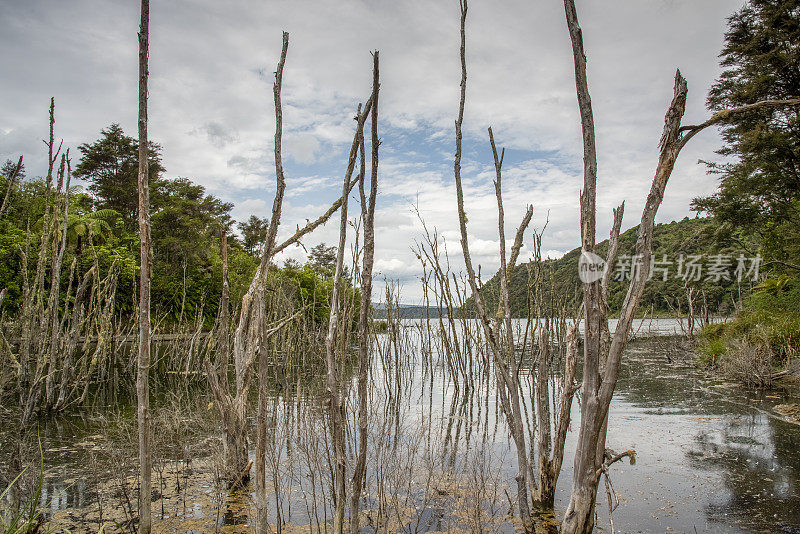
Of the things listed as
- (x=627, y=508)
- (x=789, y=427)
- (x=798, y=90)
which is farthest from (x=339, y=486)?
(x=798, y=90)

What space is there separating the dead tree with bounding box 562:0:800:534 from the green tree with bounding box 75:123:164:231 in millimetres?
28107

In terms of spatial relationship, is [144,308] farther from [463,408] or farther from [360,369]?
[463,408]

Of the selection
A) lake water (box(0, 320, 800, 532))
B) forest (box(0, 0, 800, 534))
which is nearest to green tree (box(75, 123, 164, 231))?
forest (box(0, 0, 800, 534))

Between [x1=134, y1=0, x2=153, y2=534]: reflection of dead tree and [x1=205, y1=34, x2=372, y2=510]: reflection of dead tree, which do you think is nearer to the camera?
[x1=134, y1=0, x2=153, y2=534]: reflection of dead tree

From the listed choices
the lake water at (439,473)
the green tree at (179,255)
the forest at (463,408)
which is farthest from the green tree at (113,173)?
the lake water at (439,473)

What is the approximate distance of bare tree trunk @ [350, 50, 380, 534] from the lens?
2.74 meters

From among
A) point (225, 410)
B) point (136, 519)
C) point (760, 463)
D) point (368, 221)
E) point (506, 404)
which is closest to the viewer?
point (368, 221)

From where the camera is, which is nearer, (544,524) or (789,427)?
(544,524)

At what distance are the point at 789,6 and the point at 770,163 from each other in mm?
4247

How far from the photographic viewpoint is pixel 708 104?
15234mm

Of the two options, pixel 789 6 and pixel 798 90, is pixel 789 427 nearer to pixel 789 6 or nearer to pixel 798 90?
pixel 798 90

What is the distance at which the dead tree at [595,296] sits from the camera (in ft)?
7.73

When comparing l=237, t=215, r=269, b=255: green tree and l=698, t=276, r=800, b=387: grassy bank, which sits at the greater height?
l=237, t=215, r=269, b=255: green tree

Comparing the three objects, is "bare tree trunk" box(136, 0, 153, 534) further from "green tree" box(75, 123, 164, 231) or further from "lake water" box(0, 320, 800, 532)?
"green tree" box(75, 123, 164, 231)
